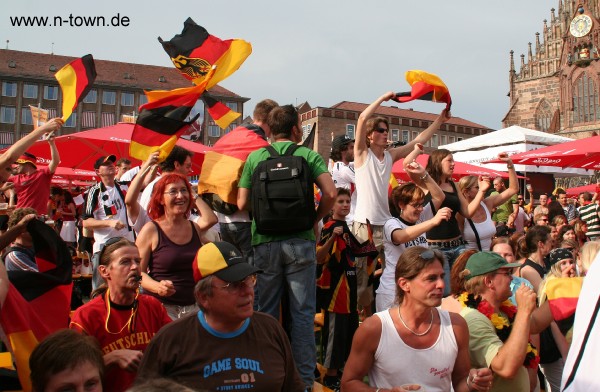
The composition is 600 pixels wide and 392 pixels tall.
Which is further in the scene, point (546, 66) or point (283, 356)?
point (546, 66)

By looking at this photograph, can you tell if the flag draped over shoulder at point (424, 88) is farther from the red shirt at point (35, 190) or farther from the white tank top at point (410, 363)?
the red shirt at point (35, 190)

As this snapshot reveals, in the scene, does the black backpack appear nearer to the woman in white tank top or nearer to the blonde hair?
the woman in white tank top

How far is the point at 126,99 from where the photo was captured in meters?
73.4

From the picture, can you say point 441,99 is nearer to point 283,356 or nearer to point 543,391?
point 543,391

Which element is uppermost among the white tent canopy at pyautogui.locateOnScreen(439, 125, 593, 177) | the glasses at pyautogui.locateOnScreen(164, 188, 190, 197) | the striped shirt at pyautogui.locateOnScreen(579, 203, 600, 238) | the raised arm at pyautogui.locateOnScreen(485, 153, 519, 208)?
the white tent canopy at pyautogui.locateOnScreen(439, 125, 593, 177)

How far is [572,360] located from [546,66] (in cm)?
6636

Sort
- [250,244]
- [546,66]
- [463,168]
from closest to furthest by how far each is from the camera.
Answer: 1. [250,244]
2. [463,168]
3. [546,66]

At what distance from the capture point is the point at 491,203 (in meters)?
6.44

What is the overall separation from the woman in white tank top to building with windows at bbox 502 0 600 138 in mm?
55193

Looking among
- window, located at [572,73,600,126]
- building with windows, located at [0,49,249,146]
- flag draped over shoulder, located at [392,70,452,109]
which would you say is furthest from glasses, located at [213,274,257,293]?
building with windows, located at [0,49,249,146]

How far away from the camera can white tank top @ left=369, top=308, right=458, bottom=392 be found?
A: 3062mm

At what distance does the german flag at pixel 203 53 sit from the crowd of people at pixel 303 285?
53.4 inches

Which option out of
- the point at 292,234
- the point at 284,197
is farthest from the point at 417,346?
the point at 284,197

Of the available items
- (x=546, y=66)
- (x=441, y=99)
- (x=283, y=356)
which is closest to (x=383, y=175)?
(x=441, y=99)
